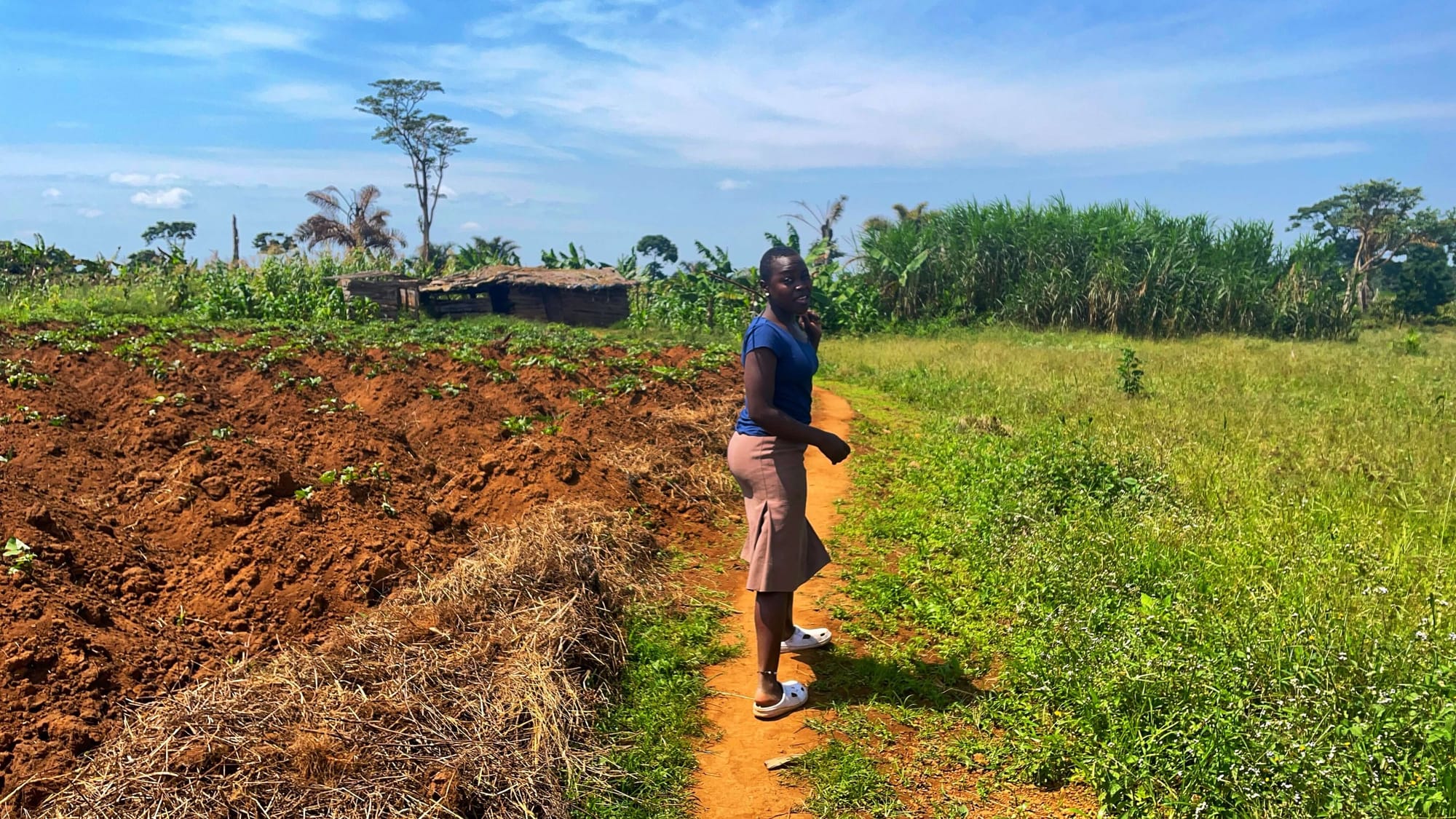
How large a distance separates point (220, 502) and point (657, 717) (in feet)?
9.44

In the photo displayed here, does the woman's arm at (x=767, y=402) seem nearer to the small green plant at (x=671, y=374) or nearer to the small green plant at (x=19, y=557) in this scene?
the small green plant at (x=19, y=557)

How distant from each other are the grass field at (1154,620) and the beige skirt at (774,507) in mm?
722

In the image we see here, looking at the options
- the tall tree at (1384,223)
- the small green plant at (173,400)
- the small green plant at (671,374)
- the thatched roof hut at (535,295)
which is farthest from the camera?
the tall tree at (1384,223)

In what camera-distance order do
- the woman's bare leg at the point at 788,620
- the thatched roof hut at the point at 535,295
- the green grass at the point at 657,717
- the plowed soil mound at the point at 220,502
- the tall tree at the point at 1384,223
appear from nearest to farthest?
1. the green grass at the point at 657,717
2. the plowed soil mound at the point at 220,502
3. the woman's bare leg at the point at 788,620
4. the thatched roof hut at the point at 535,295
5. the tall tree at the point at 1384,223

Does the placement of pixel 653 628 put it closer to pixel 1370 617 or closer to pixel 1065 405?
pixel 1370 617

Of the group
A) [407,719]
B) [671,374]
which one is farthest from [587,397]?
[407,719]

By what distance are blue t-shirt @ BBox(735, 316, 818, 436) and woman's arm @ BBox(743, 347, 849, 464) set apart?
3 centimetres

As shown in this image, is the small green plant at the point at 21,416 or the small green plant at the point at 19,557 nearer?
the small green plant at the point at 19,557

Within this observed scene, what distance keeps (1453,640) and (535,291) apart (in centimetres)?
2287

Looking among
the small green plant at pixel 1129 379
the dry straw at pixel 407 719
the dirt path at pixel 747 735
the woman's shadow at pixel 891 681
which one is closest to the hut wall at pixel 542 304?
the small green plant at pixel 1129 379

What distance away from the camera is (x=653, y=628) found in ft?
15.4

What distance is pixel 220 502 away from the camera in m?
4.95

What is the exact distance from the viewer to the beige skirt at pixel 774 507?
376 cm

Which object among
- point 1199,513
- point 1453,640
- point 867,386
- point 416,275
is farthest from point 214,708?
point 416,275
